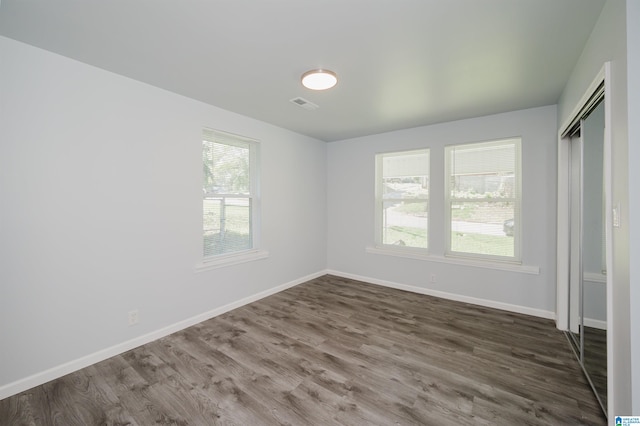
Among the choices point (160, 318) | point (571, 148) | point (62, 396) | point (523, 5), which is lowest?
point (62, 396)

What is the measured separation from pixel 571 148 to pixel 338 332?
319 centimetres

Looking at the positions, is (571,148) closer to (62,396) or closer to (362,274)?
(362,274)

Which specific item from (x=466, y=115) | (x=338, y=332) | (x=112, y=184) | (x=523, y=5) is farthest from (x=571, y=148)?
(x=112, y=184)

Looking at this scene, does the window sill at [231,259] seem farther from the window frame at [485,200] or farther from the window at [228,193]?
the window frame at [485,200]

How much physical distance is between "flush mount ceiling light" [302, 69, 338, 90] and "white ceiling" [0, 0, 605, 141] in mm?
68

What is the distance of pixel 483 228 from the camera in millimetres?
3756

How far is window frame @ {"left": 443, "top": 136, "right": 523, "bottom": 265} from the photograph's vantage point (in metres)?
3.50

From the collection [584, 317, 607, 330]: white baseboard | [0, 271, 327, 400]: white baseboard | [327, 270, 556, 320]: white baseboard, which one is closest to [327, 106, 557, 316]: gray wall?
[327, 270, 556, 320]: white baseboard

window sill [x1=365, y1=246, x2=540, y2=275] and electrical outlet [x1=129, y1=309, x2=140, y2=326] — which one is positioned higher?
window sill [x1=365, y1=246, x2=540, y2=275]

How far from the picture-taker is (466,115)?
3631 millimetres

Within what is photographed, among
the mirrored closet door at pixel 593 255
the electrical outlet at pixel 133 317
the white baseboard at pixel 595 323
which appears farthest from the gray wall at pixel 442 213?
the electrical outlet at pixel 133 317

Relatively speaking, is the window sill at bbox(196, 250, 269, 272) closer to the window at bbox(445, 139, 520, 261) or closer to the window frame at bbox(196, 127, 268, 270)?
the window frame at bbox(196, 127, 268, 270)

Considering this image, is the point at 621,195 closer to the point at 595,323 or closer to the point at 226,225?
the point at 595,323

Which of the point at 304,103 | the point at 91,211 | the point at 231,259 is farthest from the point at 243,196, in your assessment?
the point at 91,211
